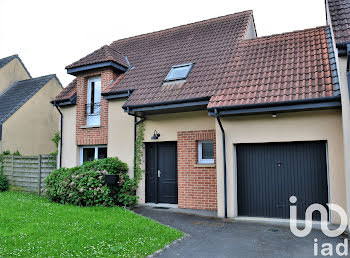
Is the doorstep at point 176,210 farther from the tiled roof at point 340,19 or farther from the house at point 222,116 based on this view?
the tiled roof at point 340,19

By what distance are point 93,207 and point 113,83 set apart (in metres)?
4.81

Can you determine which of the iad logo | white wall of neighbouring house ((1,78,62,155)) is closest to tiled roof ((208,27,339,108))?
the iad logo

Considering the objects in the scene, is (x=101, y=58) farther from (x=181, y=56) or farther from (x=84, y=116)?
(x=181, y=56)

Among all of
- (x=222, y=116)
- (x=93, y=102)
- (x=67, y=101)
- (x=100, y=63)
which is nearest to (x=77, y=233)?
(x=222, y=116)

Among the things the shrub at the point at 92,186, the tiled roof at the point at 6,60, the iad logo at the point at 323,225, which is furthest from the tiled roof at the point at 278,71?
the tiled roof at the point at 6,60

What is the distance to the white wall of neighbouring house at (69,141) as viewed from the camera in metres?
12.0

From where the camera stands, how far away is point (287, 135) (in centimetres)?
771

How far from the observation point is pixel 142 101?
381 inches

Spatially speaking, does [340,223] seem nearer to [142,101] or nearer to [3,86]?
[142,101]

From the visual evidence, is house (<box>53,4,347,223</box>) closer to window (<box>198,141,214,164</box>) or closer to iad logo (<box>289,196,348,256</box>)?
window (<box>198,141,214,164</box>)

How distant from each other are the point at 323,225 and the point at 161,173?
5.07 m

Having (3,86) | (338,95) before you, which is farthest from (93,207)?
(3,86)

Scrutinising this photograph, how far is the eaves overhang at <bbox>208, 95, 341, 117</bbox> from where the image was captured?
697 centimetres

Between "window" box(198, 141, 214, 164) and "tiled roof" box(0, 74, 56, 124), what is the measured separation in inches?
440
